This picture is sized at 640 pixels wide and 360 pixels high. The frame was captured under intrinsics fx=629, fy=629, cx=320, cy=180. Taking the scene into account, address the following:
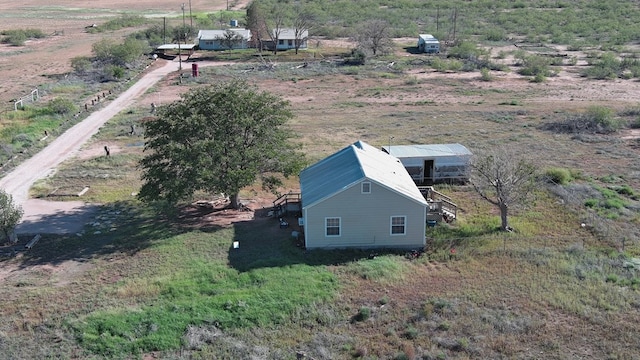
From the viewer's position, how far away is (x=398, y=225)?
85.2ft

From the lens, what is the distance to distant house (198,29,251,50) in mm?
83000

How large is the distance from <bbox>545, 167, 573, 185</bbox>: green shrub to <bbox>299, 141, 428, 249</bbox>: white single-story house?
38.1 feet

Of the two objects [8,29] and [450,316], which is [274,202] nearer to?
[450,316]

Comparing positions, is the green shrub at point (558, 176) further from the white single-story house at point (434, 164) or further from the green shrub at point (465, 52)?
the green shrub at point (465, 52)

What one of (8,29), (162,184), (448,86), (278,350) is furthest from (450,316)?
(8,29)

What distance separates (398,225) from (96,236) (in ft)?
43.8

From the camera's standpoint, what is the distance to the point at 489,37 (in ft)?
299

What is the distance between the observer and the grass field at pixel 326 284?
1964 cm

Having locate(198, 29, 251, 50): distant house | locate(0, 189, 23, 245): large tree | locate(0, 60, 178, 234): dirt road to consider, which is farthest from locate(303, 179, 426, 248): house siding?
locate(198, 29, 251, 50): distant house

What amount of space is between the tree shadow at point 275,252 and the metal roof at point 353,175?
6.44 ft

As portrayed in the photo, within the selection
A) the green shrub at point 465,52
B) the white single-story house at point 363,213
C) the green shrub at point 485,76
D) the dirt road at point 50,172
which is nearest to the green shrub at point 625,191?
the white single-story house at point 363,213

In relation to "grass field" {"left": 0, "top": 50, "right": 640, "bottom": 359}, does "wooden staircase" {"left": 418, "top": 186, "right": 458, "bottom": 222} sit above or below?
above

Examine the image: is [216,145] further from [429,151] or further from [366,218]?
[429,151]

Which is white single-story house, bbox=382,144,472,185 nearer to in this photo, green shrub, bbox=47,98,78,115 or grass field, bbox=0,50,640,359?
grass field, bbox=0,50,640,359
